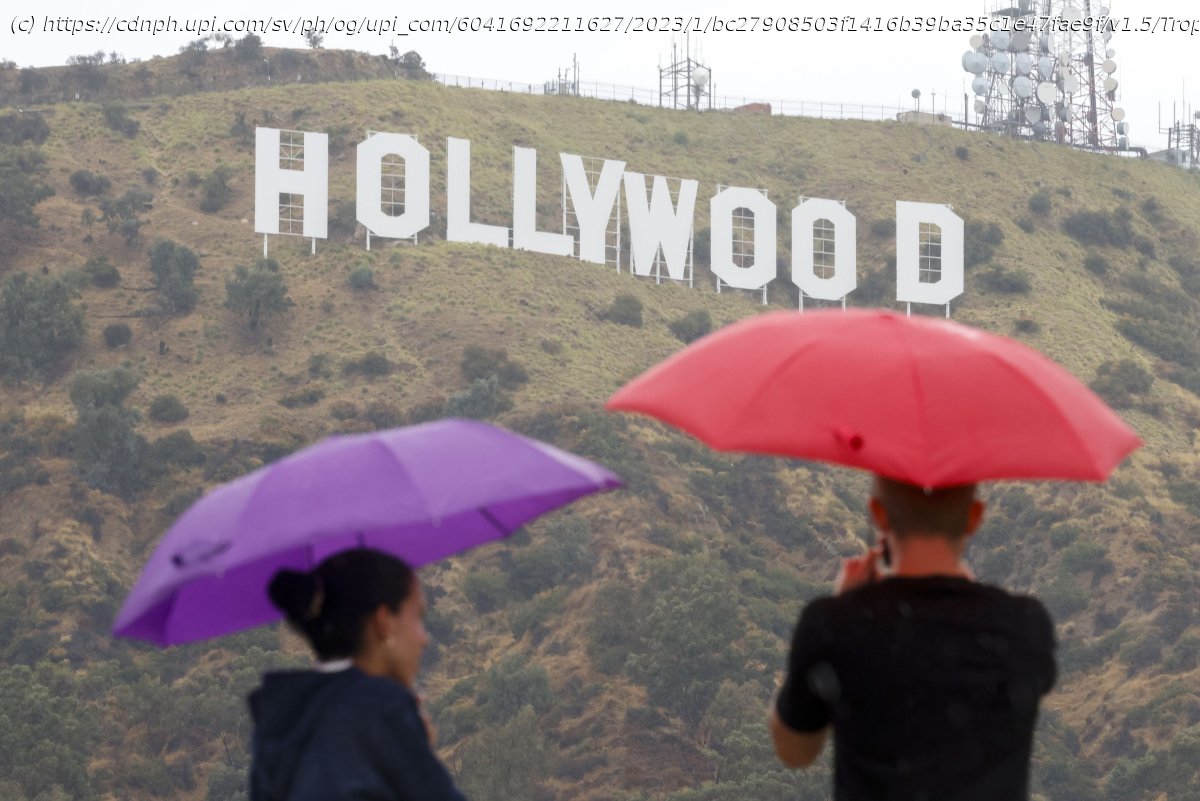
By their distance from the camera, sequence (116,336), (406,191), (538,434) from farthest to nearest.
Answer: (116,336) → (406,191) → (538,434)

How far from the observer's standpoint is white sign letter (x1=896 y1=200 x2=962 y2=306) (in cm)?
6069

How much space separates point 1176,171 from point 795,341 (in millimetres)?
92020

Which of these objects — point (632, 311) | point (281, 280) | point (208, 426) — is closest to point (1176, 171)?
point (632, 311)

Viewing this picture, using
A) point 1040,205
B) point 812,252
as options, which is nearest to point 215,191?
point 812,252

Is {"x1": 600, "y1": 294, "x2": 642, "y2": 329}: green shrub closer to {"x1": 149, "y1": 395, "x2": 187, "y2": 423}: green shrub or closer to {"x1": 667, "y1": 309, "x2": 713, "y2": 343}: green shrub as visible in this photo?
{"x1": 667, "y1": 309, "x2": 713, "y2": 343}: green shrub

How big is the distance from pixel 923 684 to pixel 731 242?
57953 mm

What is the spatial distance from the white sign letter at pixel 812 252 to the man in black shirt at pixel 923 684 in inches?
2234

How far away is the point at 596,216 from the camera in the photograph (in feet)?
194

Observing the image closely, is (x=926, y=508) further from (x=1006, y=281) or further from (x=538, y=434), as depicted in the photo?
(x=1006, y=281)

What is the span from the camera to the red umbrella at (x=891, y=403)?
13.2 ft

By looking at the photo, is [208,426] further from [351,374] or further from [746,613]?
[746,613]

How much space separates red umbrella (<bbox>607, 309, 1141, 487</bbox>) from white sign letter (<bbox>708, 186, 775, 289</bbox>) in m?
56.4

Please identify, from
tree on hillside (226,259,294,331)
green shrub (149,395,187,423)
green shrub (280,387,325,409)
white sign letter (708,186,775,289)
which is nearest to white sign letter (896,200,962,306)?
white sign letter (708,186,775,289)

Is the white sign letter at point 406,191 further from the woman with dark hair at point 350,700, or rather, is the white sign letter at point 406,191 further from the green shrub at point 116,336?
the woman with dark hair at point 350,700
